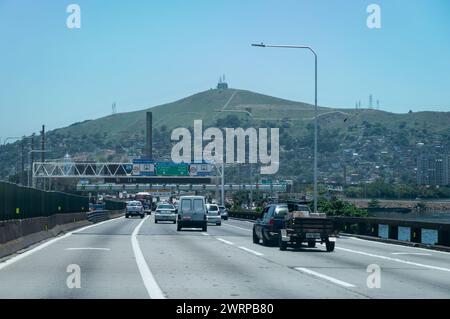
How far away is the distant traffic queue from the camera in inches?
4262

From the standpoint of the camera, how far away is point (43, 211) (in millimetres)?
41156

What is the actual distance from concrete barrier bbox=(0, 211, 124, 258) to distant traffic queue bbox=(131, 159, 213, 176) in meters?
51.6

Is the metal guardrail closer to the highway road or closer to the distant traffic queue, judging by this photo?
the highway road

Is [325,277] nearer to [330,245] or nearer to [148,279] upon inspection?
[148,279]

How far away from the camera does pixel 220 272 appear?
2139 cm

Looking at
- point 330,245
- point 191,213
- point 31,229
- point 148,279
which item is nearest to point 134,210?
point 191,213

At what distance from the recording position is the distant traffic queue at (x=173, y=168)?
108 metres

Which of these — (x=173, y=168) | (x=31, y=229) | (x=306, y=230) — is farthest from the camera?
(x=173, y=168)

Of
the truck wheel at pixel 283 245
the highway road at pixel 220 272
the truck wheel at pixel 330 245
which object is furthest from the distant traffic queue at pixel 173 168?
the truck wheel at pixel 330 245

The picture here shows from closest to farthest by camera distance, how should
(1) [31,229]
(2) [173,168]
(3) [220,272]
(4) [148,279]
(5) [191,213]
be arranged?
1. (4) [148,279]
2. (3) [220,272]
3. (1) [31,229]
4. (5) [191,213]
5. (2) [173,168]

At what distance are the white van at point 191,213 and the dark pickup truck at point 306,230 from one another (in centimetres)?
2039

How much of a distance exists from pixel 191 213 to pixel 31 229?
17822 mm

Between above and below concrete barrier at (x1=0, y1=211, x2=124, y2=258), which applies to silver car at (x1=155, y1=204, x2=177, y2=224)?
below

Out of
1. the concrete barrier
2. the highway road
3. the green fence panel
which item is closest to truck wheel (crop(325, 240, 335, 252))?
the highway road
